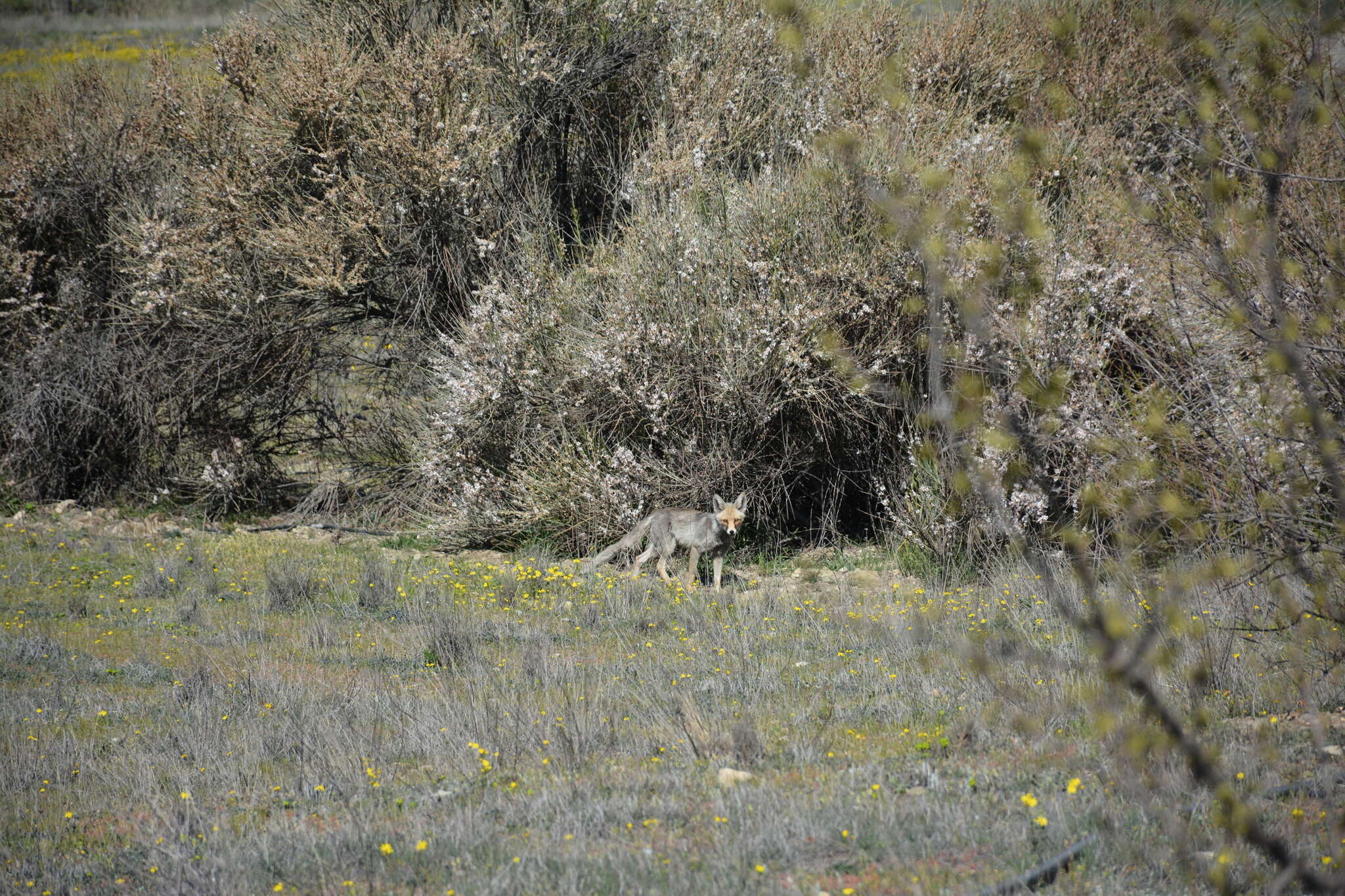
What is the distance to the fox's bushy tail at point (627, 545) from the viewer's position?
10.7m

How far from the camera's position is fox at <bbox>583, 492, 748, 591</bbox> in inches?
391

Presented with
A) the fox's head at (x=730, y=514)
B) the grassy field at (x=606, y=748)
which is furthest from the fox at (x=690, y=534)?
the grassy field at (x=606, y=748)

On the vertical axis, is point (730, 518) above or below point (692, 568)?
above

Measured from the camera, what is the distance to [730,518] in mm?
9789

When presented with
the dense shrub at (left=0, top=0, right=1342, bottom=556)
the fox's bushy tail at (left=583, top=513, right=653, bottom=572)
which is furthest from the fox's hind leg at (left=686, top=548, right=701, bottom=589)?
the dense shrub at (left=0, top=0, right=1342, bottom=556)

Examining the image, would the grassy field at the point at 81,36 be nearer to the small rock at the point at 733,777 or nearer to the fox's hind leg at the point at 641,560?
the fox's hind leg at the point at 641,560

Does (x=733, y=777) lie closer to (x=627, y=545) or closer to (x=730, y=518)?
(x=730, y=518)

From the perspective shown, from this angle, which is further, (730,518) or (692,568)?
(692,568)

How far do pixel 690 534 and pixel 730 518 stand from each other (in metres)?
0.54

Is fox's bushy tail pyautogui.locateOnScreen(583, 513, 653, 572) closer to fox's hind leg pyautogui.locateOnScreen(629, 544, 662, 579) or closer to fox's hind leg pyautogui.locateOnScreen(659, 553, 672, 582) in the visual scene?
fox's hind leg pyautogui.locateOnScreen(629, 544, 662, 579)

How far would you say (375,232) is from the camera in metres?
13.2

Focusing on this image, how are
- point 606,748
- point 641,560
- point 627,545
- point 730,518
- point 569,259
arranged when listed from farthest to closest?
point 569,259 → point 627,545 → point 641,560 → point 730,518 → point 606,748

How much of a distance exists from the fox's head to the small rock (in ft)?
15.8

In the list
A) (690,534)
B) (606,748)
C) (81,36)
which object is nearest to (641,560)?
(690,534)
